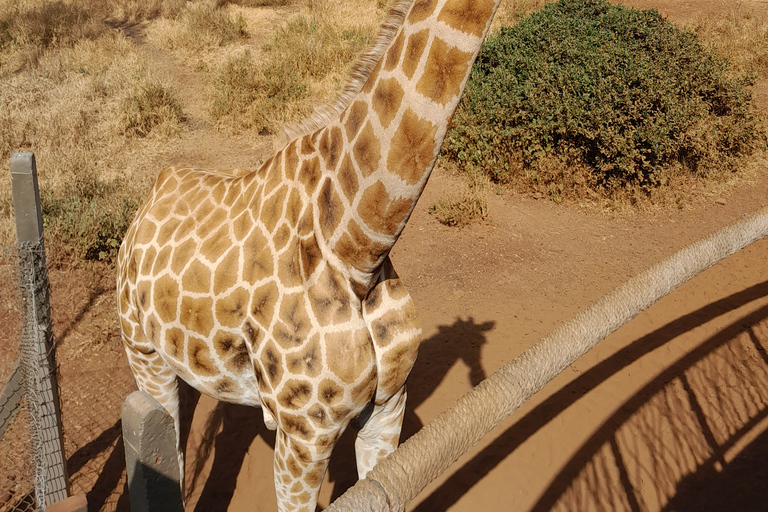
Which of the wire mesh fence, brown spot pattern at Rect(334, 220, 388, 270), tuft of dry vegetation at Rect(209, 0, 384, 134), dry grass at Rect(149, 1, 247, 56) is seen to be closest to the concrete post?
brown spot pattern at Rect(334, 220, 388, 270)

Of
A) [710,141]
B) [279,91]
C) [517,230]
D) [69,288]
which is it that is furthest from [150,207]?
[710,141]

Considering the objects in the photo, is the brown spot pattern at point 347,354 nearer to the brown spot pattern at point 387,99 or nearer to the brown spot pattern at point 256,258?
the brown spot pattern at point 256,258

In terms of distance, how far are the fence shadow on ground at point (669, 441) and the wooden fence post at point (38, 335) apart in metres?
1.97

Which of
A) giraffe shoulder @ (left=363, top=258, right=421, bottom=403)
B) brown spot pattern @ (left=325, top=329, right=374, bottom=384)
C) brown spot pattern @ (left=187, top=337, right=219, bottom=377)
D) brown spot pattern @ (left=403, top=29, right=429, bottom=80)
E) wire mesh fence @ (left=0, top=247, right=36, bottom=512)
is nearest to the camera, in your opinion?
brown spot pattern @ (left=403, top=29, right=429, bottom=80)

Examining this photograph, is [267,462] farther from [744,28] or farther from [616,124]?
[744,28]

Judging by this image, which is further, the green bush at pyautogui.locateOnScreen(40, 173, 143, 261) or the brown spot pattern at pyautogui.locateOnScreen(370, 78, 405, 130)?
the green bush at pyautogui.locateOnScreen(40, 173, 143, 261)

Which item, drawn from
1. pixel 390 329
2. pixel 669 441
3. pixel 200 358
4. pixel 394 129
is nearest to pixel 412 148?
pixel 394 129

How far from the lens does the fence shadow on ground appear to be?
3449 millimetres

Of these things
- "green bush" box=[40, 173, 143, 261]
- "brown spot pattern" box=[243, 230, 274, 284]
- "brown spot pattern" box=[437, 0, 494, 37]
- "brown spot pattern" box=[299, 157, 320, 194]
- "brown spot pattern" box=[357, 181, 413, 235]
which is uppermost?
"brown spot pattern" box=[437, 0, 494, 37]

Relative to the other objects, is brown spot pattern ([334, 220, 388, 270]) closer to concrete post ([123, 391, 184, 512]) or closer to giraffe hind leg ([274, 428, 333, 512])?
giraffe hind leg ([274, 428, 333, 512])

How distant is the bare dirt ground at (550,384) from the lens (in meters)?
3.55

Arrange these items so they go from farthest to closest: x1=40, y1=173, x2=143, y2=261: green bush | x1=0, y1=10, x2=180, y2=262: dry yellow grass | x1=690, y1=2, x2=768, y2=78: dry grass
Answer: x1=690, y1=2, x2=768, y2=78: dry grass
x1=0, y1=10, x2=180, y2=262: dry yellow grass
x1=40, y1=173, x2=143, y2=261: green bush

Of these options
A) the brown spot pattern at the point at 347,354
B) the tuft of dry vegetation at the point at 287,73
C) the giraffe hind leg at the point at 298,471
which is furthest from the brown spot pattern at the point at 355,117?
the tuft of dry vegetation at the point at 287,73

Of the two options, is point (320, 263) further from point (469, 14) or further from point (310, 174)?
point (469, 14)
